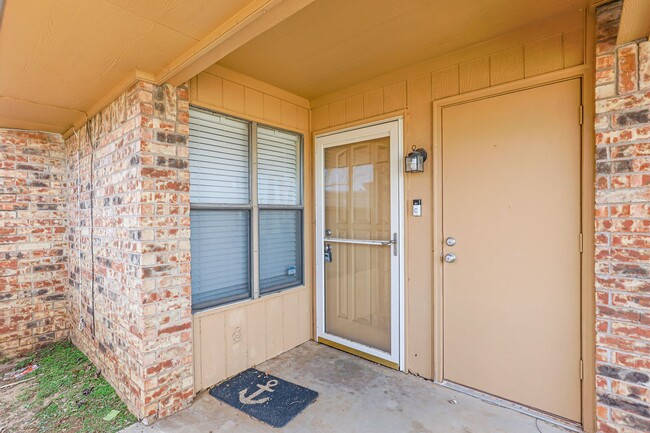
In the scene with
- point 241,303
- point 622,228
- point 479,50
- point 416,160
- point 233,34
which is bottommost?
point 241,303

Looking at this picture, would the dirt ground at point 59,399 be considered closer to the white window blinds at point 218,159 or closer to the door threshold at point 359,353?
the white window blinds at point 218,159

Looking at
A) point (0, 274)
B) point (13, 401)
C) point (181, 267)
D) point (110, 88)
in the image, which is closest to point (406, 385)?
point (181, 267)

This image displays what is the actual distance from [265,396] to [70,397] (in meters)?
1.52

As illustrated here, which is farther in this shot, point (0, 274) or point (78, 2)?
point (0, 274)

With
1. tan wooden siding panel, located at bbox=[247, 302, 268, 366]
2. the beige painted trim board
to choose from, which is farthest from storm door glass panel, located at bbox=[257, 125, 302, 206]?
tan wooden siding panel, located at bbox=[247, 302, 268, 366]

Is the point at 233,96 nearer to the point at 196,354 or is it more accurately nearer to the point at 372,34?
the point at 372,34

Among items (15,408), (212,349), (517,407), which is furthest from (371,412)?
(15,408)

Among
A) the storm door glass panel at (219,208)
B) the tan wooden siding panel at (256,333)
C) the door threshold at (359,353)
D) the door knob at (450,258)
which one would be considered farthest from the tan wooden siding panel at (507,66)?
the tan wooden siding panel at (256,333)

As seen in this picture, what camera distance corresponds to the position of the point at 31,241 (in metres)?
3.30

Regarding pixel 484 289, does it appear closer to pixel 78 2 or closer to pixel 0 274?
pixel 78 2

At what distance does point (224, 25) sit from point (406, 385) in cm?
278

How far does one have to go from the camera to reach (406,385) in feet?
8.51

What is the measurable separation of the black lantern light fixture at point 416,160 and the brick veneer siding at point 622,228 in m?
1.10

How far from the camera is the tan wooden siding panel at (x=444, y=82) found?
2510mm
